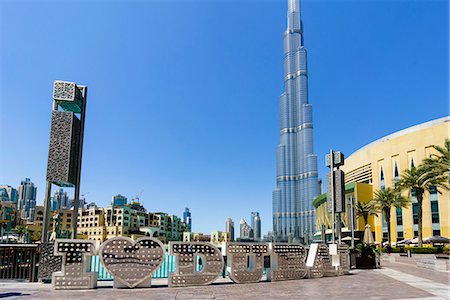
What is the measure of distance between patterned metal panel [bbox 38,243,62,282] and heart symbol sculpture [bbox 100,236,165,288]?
1988mm

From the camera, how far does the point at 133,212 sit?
132m

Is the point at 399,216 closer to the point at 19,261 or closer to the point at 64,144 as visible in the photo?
the point at 64,144

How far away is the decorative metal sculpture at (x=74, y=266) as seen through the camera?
485 inches

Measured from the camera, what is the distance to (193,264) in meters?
13.9

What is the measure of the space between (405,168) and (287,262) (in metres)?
60.2

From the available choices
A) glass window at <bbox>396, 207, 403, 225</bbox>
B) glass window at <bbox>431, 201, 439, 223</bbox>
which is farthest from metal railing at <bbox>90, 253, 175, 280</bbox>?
glass window at <bbox>396, 207, 403, 225</bbox>

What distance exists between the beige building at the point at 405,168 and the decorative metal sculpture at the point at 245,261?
170ft

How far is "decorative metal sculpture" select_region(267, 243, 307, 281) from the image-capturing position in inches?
620

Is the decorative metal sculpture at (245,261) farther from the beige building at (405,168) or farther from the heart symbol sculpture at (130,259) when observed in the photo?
the beige building at (405,168)

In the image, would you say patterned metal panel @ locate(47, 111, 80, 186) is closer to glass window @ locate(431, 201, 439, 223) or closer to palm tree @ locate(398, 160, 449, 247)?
palm tree @ locate(398, 160, 449, 247)

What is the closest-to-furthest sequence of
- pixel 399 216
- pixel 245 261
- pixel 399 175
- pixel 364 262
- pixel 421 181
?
pixel 245 261, pixel 364 262, pixel 421 181, pixel 399 175, pixel 399 216

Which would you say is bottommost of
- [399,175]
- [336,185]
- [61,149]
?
[336,185]

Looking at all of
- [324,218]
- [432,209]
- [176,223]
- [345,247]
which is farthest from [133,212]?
[345,247]

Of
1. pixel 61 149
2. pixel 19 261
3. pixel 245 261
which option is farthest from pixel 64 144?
pixel 245 261
